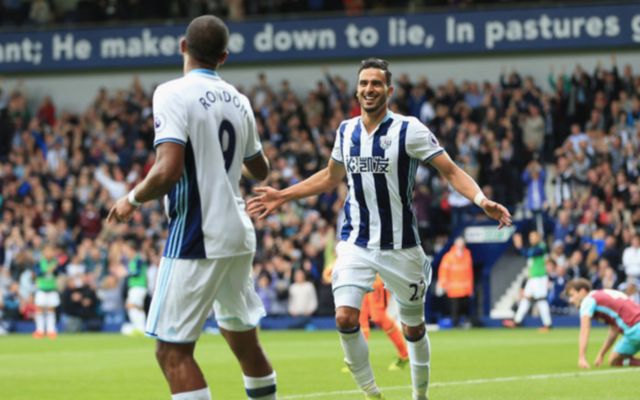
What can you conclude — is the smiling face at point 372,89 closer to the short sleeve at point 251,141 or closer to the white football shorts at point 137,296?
the short sleeve at point 251,141

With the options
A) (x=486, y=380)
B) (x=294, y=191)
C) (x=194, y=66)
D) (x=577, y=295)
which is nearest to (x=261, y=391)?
(x=194, y=66)

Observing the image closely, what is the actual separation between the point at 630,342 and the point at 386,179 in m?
5.62

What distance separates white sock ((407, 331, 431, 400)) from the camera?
9570 millimetres

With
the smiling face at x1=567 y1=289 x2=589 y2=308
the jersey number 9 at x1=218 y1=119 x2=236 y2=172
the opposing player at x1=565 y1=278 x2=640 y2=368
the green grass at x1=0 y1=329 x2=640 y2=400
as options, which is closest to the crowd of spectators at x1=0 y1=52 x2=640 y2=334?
the green grass at x1=0 y1=329 x2=640 y2=400

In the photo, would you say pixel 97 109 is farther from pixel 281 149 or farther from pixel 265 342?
pixel 265 342

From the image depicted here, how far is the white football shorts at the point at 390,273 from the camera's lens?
9.40 metres

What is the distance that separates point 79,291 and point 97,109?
307 inches

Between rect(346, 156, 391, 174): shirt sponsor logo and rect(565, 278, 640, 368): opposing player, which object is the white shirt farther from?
rect(565, 278, 640, 368): opposing player

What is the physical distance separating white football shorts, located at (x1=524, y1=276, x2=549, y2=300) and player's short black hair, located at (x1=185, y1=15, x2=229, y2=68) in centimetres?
1788

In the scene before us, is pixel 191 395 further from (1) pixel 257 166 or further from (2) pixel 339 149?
(2) pixel 339 149

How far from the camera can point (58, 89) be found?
36.3 metres

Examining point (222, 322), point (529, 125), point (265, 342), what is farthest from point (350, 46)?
point (222, 322)

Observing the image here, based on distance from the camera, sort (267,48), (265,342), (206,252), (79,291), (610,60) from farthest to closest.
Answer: (267,48) → (610,60) → (79,291) → (265,342) → (206,252)

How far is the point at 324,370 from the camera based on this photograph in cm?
1505
